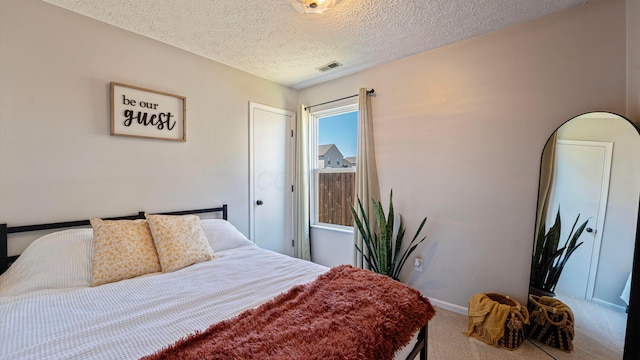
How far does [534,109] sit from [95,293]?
10.5 feet

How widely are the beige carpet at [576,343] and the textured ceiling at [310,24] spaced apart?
7.00ft

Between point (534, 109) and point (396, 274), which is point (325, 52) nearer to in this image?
point (534, 109)

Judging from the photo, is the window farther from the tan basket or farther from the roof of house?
the tan basket

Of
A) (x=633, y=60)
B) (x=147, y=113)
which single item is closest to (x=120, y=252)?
(x=147, y=113)

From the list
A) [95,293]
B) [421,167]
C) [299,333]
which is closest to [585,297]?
[421,167]

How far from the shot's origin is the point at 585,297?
1.74 meters

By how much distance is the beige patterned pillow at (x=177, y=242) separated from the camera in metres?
1.76

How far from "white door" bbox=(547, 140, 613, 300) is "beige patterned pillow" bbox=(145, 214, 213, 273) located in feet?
8.64

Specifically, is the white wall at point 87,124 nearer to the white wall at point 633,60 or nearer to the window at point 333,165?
the window at point 333,165

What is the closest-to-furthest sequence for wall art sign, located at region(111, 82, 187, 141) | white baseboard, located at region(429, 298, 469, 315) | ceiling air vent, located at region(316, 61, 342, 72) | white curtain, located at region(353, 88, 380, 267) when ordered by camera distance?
wall art sign, located at region(111, 82, 187, 141) → white baseboard, located at region(429, 298, 469, 315) → ceiling air vent, located at region(316, 61, 342, 72) → white curtain, located at region(353, 88, 380, 267)

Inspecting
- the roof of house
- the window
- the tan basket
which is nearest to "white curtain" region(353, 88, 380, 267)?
the window

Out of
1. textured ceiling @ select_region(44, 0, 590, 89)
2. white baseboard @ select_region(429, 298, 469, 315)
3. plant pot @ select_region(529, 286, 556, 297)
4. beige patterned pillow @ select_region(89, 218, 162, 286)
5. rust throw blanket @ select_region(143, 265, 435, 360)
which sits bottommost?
white baseboard @ select_region(429, 298, 469, 315)

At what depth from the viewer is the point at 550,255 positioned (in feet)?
6.28

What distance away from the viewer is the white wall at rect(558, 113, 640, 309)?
154 cm
